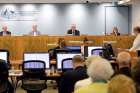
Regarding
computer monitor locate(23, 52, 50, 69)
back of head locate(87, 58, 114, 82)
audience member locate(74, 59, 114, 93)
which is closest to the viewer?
audience member locate(74, 59, 114, 93)

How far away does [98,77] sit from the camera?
142 inches

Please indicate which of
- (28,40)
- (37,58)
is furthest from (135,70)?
(28,40)

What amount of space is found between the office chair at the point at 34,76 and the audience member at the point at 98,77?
4460 millimetres

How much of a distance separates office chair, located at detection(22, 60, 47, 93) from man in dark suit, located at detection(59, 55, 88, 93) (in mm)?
1697

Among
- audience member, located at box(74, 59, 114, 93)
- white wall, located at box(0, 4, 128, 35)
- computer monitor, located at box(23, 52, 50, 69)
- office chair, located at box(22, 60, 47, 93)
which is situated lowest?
office chair, located at box(22, 60, 47, 93)

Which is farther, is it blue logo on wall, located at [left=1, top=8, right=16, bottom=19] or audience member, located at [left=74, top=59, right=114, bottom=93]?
blue logo on wall, located at [left=1, top=8, right=16, bottom=19]

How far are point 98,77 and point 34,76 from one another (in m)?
4.98

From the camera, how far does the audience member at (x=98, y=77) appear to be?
345 cm

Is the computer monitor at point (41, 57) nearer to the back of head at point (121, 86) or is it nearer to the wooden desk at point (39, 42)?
the wooden desk at point (39, 42)

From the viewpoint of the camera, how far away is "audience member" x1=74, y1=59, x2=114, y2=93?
11.3ft

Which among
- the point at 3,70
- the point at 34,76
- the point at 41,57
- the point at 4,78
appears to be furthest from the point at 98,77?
the point at 41,57

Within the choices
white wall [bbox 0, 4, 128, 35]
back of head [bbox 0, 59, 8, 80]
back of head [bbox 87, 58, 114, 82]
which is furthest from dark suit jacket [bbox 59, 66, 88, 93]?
white wall [bbox 0, 4, 128, 35]

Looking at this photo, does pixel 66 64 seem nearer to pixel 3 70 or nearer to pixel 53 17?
pixel 3 70

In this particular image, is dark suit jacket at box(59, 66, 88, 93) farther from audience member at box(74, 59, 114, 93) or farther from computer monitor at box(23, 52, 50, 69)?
computer monitor at box(23, 52, 50, 69)
